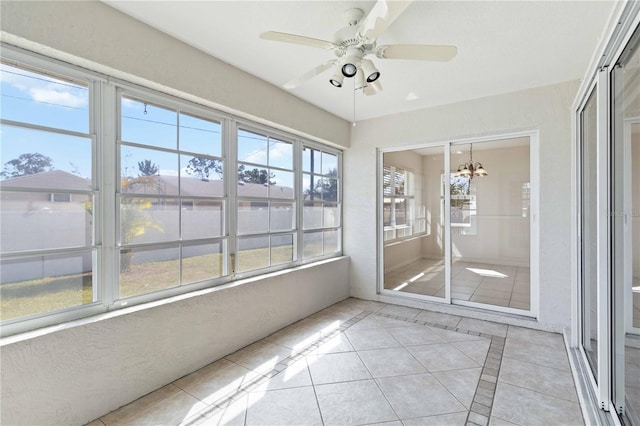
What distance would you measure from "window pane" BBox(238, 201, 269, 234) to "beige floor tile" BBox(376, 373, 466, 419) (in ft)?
6.27

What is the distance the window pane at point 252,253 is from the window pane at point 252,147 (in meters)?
0.88

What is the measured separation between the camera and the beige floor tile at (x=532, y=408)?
6.40 feet

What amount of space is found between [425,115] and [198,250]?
130 inches

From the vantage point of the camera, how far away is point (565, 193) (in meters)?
3.21

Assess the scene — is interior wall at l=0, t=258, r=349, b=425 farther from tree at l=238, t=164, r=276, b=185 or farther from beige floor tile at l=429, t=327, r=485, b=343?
beige floor tile at l=429, t=327, r=485, b=343

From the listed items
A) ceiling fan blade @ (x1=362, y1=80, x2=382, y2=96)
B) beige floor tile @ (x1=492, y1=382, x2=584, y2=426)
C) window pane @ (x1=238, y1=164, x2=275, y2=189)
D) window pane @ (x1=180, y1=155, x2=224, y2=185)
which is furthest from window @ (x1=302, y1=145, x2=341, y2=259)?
beige floor tile @ (x1=492, y1=382, x2=584, y2=426)

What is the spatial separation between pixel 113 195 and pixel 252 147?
149cm

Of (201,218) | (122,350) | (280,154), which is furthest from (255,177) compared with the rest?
(122,350)

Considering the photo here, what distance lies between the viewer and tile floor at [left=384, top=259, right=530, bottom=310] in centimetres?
368

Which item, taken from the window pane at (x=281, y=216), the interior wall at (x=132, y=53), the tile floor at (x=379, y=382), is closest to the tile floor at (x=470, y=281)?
the tile floor at (x=379, y=382)

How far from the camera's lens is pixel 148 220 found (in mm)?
2408

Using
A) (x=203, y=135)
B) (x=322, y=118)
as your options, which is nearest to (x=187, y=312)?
(x=203, y=135)

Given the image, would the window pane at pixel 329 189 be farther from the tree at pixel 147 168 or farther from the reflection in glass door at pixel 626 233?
the reflection in glass door at pixel 626 233

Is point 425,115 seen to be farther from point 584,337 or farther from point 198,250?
point 198,250
